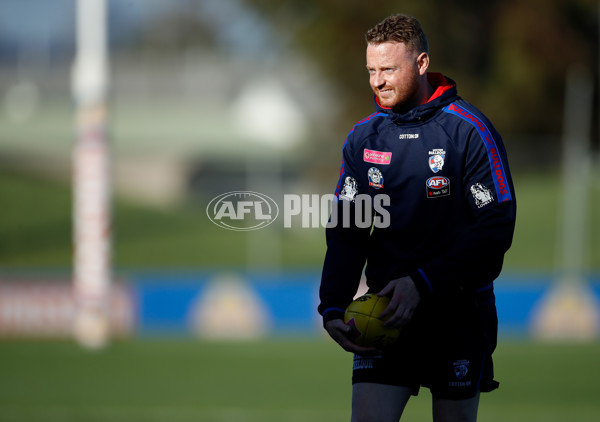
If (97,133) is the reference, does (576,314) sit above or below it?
below

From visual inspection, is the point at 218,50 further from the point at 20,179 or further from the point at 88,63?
the point at 88,63

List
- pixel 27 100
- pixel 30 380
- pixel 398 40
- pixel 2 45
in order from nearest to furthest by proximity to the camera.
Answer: pixel 398 40 < pixel 30 380 < pixel 27 100 < pixel 2 45

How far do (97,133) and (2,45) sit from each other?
1517 inches

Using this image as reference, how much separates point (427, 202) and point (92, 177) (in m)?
11.9

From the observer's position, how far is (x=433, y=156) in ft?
13.5

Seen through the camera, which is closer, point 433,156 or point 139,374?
point 433,156

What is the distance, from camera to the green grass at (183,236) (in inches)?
1083

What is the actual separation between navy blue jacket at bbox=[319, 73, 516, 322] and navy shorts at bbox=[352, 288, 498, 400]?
15cm

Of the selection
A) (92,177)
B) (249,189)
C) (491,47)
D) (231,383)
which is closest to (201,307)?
(92,177)

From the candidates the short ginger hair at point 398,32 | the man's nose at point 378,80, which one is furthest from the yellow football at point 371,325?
the short ginger hair at point 398,32

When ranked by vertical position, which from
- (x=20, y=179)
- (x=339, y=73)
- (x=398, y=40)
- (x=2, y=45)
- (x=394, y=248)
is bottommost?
(x=394, y=248)

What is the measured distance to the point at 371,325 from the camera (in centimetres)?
409

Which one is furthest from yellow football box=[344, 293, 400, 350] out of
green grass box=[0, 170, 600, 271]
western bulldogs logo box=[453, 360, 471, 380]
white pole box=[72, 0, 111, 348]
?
green grass box=[0, 170, 600, 271]

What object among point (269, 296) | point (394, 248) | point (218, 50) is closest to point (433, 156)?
point (394, 248)
